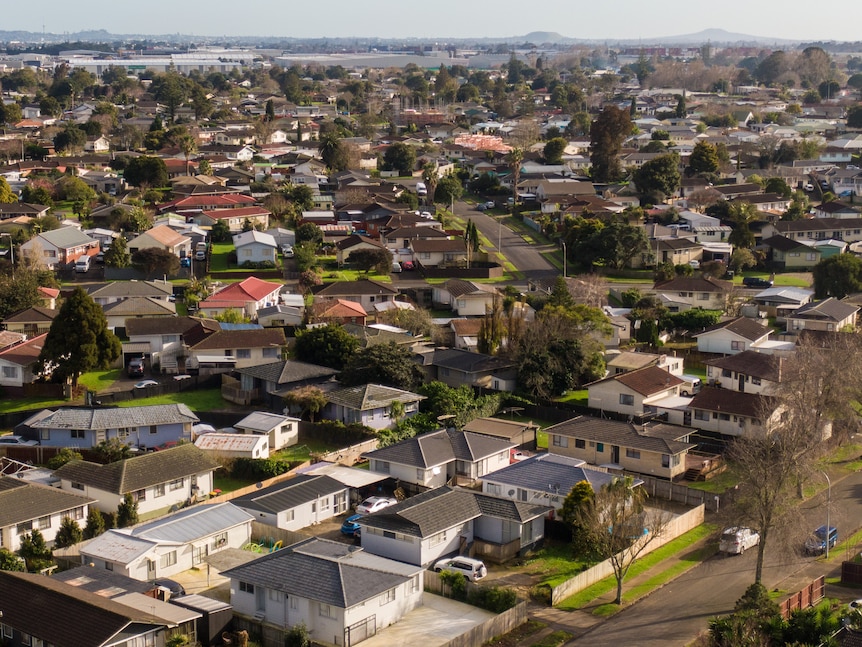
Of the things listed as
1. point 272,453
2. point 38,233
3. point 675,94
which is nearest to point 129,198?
point 38,233

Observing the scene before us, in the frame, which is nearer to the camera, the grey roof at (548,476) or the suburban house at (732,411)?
the grey roof at (548,476)

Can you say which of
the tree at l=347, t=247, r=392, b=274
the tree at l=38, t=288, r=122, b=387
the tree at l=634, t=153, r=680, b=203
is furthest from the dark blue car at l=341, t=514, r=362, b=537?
the tree at l=634, t=153, r=680, b=203

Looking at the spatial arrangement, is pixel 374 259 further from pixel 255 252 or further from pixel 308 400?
pixel 308 400

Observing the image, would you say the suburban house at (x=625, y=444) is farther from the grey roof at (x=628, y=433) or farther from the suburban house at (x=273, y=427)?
the suburban house at (x=273, y=427)

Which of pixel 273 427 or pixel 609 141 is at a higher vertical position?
pixel 609 141

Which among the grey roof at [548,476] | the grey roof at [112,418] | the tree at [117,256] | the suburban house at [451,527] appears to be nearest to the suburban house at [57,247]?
the tree at [117,256]

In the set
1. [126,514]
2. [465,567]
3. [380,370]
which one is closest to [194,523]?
[126,514]
